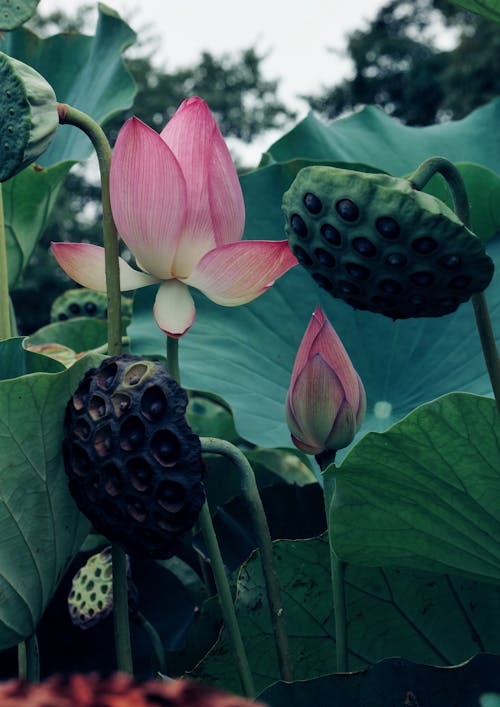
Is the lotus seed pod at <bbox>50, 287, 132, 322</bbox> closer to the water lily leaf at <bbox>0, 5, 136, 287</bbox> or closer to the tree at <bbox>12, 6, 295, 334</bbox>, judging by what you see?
the water lily leaf at <bbox>0, 5, 136, 287</bbox>

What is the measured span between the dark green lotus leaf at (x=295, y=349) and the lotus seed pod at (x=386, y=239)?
A: 38 centimetres

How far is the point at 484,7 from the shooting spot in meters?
0.48

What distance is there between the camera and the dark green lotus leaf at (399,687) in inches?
14.5

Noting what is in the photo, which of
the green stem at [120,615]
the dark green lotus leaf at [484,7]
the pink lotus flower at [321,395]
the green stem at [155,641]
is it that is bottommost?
the green stem at [155,641]

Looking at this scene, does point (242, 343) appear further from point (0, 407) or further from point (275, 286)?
point (0, 407)

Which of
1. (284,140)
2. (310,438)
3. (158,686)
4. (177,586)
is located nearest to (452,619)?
(310,438)

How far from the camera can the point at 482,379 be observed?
0.70 m

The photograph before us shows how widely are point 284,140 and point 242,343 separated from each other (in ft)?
0.91

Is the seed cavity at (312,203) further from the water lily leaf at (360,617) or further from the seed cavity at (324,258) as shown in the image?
the water lily leaf at (360,617)

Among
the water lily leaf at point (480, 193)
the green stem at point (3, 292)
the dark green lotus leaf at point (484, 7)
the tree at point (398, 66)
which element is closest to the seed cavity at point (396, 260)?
the dark green lotus leaf at point (484, 7)

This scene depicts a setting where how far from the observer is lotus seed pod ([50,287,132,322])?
1.08m

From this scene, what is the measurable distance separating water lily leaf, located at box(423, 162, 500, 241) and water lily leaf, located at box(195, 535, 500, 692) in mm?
370

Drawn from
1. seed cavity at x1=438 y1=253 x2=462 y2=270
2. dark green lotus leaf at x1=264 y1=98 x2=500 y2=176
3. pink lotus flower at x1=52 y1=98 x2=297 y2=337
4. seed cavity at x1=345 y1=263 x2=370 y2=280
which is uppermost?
seed cavity at x1=438 y1=253 x2=462 y2=270

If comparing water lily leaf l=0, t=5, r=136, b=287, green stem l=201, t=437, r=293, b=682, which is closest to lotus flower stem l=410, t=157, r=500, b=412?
green stem l=201, t=437, r=293, b=682
